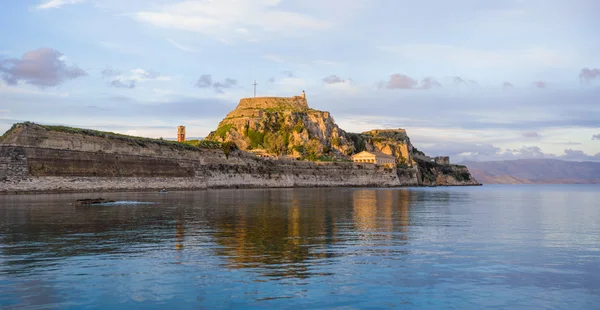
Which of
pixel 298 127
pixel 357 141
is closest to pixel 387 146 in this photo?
pixel 357 141

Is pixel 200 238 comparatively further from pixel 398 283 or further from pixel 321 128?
pixel 321 128

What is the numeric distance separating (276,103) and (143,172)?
10064cm

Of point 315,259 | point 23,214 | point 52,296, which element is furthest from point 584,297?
point 23,214

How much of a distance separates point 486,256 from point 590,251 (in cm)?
395

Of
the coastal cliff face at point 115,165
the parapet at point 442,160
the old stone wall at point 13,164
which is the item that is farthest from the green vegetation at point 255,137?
the old stone wall at point 13,164

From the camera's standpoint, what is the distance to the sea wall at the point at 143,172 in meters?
45.4

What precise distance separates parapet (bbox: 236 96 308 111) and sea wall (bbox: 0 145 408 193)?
53181 millimetres

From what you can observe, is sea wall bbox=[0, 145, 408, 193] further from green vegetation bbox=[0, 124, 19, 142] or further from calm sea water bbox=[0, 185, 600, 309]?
calm sea water bbox=[0, 185, 600, 309]

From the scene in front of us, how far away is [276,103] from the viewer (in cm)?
15875

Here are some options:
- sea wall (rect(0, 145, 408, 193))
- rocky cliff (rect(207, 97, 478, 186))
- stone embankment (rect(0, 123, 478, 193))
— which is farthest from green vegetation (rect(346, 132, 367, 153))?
stone embankment (rect(0, 123, 478, 193))

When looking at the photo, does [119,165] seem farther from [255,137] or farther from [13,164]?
[255,137]

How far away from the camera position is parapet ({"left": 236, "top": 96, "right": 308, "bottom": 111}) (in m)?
157

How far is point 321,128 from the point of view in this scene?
13888 centimetres

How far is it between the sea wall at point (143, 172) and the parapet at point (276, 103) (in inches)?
2094
